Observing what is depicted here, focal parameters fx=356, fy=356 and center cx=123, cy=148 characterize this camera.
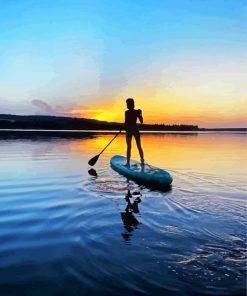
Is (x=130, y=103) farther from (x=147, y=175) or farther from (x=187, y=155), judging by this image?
(x=187, y=155)

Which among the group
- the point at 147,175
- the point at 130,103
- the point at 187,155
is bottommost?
the point at 187,155

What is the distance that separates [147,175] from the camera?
13.4m

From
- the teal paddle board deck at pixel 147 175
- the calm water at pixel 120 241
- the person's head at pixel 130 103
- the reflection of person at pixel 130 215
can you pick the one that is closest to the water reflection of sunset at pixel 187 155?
the teal paddle board deck at pixel 147 175

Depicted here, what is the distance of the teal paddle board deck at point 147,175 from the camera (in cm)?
1293

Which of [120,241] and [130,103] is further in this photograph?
[130,103]

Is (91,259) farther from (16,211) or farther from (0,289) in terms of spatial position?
(16,211)

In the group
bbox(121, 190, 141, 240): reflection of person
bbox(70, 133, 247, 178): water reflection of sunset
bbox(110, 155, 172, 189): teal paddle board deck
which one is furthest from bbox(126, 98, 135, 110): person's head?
bbox(70, 133, 247, 178): water reflection of sunset

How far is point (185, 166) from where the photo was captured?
20688 mm

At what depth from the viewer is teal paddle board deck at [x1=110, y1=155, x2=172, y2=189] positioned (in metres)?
12.9

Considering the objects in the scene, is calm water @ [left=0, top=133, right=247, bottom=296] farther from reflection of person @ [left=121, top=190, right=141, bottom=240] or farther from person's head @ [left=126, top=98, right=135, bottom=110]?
person's head @ [left=126, top=98, right=135, bottom=110]

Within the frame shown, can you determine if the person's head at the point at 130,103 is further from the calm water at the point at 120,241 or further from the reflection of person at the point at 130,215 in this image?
the reflection of person at the point at 130,215

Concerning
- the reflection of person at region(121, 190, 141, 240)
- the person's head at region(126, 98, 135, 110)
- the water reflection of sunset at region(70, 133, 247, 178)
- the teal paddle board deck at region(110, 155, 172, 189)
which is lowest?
the water reflection of sunset at region(70, 133, 247, 178)

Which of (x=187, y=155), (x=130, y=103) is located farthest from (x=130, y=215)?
(x=187, y=155)

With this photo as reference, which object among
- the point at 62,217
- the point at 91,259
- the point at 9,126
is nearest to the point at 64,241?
the point at 91,259
